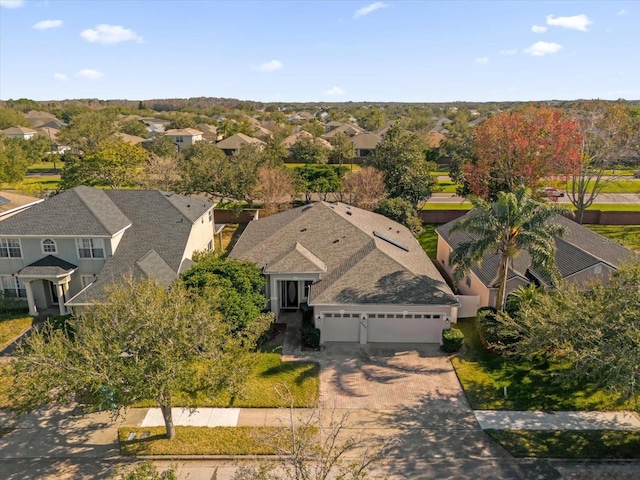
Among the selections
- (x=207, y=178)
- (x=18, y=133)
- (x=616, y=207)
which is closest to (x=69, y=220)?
(x=207, y=178)

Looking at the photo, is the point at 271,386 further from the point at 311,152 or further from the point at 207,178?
the point at 311,152

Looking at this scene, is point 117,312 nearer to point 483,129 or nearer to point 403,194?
point 403,194

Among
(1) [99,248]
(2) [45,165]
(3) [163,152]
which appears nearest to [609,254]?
(1) [99,248]

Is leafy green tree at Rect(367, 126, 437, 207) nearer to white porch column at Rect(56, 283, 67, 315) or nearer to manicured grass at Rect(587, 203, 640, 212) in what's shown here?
manicured grass at Rect(587, 203, 640, 212)

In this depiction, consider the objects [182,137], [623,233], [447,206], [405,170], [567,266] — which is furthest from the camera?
[182,137]

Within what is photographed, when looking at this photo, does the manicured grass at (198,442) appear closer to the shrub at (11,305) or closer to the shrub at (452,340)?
the shrub at (452,340)

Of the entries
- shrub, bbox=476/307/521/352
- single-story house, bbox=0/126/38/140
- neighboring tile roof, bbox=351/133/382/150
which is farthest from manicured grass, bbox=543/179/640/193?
single-story house, bbox=0/126/38/140

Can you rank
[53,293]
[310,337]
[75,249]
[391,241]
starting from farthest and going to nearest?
[391,241] → [53,293] → [75,249] → [310,337]
